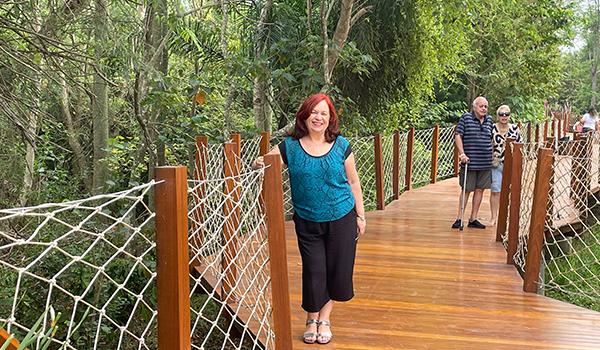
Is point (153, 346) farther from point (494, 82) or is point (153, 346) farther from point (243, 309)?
point (494, 82)

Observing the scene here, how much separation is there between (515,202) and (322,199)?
2219 mm

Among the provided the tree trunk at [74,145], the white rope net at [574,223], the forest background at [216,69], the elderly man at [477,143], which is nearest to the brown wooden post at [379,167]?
the forest background at [216,69]

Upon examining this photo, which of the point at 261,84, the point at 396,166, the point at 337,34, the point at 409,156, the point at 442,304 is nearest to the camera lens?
the point at 442,304

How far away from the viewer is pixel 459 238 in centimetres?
550

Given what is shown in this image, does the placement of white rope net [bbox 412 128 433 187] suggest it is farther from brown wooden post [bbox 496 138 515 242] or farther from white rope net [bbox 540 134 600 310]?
brown wooden post [bbox 496 138 515 242]

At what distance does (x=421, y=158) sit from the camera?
9.62 metres

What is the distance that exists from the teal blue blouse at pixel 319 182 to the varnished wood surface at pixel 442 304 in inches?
27.7

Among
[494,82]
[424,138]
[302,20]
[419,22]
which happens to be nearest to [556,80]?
[494,82]

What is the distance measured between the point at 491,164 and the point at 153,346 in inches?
145

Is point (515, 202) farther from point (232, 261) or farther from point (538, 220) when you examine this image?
point (232, 261)

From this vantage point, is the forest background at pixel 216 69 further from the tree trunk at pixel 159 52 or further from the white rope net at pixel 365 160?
the white rope net at pixel 365 160

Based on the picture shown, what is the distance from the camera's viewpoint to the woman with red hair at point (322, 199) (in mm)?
2795

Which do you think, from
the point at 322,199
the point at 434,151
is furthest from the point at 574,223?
the point at 322,199

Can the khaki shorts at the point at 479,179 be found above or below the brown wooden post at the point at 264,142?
below
